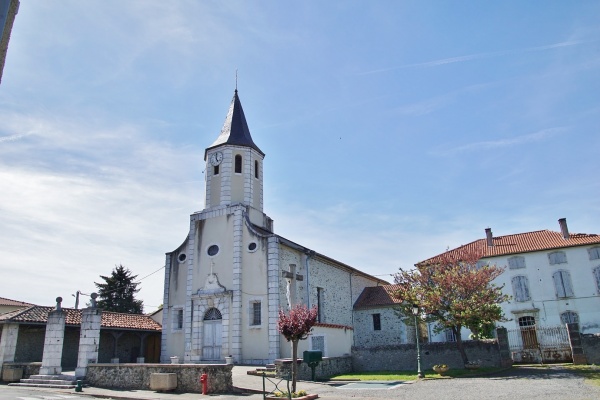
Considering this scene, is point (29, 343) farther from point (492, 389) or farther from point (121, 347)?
point (492, 389)

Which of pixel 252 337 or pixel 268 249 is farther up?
pixel 268 249

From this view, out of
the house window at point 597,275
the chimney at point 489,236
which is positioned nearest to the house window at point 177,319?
the chimney at point 489,236

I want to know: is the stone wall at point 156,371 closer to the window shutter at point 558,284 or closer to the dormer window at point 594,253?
the window shutter at point 558,284

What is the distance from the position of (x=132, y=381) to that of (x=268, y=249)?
29.4 feet

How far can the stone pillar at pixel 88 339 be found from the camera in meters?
18.0

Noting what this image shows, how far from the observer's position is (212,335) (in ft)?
75.3

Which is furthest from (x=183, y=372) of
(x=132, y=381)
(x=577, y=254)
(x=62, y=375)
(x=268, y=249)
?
(x=577, y=254)

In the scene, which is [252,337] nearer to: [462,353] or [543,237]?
[462,353]

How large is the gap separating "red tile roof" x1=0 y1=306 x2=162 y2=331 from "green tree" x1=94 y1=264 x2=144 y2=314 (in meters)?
15.7

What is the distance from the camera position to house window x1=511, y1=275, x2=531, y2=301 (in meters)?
29.6

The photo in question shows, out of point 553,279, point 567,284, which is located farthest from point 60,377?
point 567,284

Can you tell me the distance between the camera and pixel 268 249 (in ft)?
75.4

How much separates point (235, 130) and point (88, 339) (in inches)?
566

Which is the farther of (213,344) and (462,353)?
(213,344)
